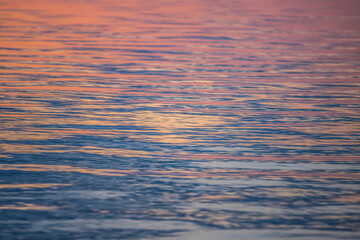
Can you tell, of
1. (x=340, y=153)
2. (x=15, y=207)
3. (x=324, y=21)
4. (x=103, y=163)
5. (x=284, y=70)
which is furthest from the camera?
(x=324, y=21)

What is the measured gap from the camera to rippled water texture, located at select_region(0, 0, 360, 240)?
3299mm

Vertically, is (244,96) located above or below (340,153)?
above

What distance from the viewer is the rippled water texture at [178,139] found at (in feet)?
10.8

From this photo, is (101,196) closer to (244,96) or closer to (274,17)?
(244,96)

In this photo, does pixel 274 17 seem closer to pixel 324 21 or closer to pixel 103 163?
pixel 324 21

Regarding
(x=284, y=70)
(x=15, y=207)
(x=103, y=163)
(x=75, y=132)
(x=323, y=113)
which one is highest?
(x=284, y=70)

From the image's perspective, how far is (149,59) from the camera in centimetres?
948

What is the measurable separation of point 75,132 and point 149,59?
4.44 meters

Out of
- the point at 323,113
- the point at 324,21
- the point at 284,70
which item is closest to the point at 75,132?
the point at 323,113

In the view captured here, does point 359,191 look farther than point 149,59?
No

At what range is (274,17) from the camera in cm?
1692

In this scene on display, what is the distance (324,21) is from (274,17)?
1.36 metres

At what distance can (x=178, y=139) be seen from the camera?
→ 500 cm

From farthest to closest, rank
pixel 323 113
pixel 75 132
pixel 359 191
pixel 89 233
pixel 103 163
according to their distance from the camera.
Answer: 1. pixel 323 113
2. pixel 75 132
3. pixel 103 163
4. pixel 359 191
5. pixel 89 233
